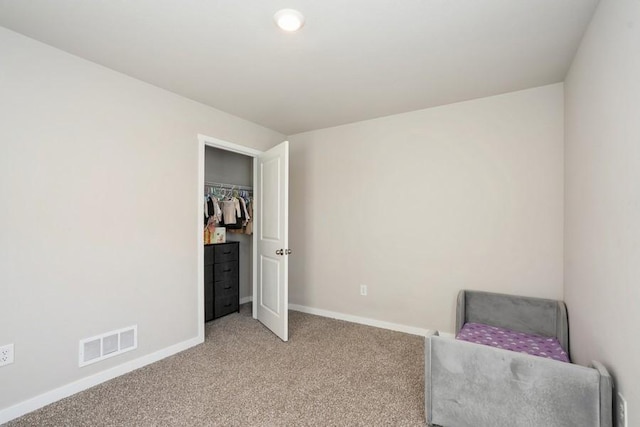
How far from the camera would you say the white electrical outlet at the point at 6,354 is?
1816 millimetres

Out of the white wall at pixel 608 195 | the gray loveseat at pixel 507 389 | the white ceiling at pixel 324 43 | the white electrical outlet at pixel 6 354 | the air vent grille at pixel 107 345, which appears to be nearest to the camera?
the white wall at pixel 608 195

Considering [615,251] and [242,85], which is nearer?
[615,251]

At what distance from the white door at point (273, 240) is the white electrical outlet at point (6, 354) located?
1.89m

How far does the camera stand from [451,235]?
301cm

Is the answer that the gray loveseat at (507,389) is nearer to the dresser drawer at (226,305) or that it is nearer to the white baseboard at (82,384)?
the white baseboard at (82,384)

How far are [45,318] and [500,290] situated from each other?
11.2 feet

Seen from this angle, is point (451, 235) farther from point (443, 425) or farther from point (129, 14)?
point (129, 14)

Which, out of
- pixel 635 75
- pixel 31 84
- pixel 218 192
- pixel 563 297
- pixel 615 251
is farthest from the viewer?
pixel 218 192

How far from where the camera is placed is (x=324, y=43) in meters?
1.95

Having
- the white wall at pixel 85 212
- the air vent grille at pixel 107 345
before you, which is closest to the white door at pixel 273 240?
the white wall at pixel 85 212

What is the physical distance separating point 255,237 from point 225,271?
22.8 inches

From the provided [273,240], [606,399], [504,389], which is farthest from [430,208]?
[606,399]

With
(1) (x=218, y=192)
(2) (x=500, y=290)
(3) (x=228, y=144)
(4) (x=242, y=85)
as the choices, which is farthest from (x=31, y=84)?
(2) (x=500, y=290)

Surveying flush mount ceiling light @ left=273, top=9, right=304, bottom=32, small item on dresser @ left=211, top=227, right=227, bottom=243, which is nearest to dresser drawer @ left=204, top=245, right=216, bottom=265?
small item on dresser @ left=211, top=227, right=227, bottom=243
